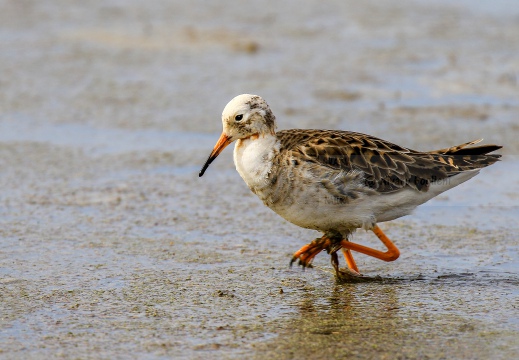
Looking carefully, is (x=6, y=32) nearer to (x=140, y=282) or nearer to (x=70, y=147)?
(x=70, y=147)

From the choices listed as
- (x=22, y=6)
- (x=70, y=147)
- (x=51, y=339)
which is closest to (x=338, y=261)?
(x=51, y=339)

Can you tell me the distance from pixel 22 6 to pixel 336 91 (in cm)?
777

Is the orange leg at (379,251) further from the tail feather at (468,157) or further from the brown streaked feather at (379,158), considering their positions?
the tail feather at (468,157)

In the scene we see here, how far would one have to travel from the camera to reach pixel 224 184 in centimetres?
988

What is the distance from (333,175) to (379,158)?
0.54 m

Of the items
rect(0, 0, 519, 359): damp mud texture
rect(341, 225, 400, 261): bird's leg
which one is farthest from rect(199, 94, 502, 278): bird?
rect(0, 0, 519, 359): damp mud texture

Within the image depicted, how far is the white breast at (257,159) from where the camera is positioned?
723cm

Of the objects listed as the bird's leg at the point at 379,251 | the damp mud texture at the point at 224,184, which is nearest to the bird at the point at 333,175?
the bird's leg at the point at 379,251

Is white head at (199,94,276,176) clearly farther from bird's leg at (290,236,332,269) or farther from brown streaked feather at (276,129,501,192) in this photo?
bird's leg at (290,236,332,269)

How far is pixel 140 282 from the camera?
7074mm

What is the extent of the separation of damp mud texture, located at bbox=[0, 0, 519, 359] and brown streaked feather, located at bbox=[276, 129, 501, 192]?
0.74 metres

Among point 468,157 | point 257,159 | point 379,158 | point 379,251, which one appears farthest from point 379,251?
point 257,159

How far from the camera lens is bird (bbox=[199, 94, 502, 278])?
23.5ft

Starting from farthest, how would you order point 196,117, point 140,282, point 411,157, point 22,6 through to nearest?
point 22,6
point 196,117
point 411,157
point 140,282
